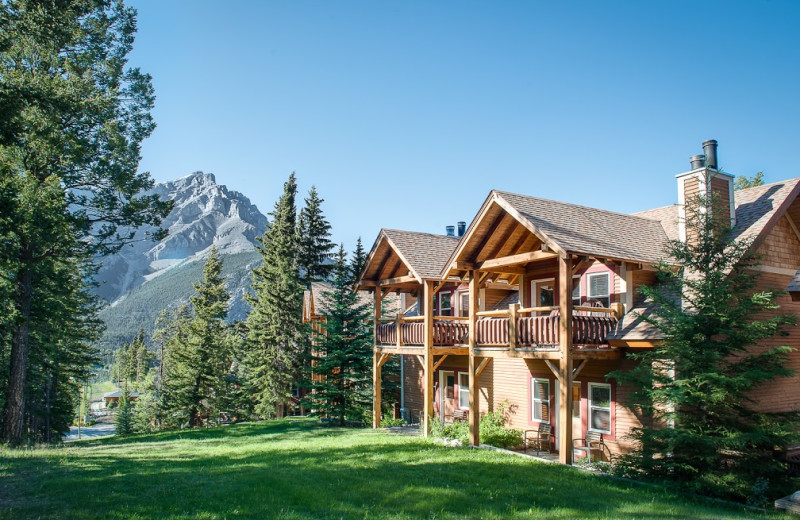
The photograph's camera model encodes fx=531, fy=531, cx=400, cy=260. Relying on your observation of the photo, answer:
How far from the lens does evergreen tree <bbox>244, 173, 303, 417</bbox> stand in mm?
33938

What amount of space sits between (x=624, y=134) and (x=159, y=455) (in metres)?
19.2

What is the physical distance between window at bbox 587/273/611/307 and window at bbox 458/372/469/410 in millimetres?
6546

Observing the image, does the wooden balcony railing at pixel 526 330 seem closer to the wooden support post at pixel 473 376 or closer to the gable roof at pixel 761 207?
the wooden support post at pixel 473 376

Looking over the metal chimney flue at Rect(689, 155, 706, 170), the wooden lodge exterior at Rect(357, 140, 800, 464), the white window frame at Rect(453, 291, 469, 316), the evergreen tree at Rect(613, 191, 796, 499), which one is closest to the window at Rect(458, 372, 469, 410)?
the wooden lodge exterior at Rect(357, 140, 800, 464)

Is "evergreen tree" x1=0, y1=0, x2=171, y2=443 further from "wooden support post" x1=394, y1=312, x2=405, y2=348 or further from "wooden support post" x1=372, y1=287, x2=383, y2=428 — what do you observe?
"wooden support post" x1=394, y1=312, x2=405, y2=348

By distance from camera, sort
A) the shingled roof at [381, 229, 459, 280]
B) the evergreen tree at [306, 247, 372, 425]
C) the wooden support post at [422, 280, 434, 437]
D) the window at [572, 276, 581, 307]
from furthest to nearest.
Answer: the evergreen tree at [306, 247, 372, 425] → the shingled roof at [381, 229, 459, 280] → the wooden support post at [422, 280, 434, 437] → the window at [572, 276, 581, 307]

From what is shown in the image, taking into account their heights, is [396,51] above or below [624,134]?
above

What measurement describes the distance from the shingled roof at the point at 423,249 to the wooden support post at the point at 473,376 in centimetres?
158

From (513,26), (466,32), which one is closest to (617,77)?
(513,26)

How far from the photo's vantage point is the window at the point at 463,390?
819 inches

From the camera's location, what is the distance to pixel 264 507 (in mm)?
8750

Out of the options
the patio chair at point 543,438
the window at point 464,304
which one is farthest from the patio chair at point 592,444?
the window at point 464,304

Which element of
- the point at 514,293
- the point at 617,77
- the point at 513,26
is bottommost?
the point at 514,293

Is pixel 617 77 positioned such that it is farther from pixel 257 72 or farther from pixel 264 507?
pixel 264 507
